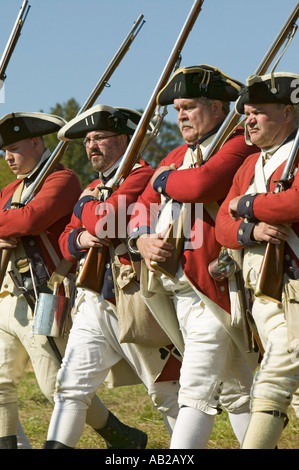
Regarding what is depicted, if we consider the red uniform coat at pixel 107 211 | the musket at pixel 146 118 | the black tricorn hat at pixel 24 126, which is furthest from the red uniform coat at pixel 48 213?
the musket at pixel 146 118

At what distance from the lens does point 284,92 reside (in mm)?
4727

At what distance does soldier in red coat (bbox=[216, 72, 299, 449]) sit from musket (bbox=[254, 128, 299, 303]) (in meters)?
0.02

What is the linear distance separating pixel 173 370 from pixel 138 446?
1203 millimetres

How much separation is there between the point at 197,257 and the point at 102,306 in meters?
0.88

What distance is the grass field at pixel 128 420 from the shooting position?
278 inches

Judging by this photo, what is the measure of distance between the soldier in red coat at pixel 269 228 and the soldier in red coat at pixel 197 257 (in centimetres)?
23

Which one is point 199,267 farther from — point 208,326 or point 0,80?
point 0,80

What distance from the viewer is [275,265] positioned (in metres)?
4.50

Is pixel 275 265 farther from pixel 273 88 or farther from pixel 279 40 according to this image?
pixel 279 40

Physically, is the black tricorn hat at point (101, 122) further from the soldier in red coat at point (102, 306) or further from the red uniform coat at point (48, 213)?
the red uniform coat at point (48, 213)

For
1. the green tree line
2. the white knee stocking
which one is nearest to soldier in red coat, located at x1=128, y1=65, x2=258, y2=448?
the white knee stocking

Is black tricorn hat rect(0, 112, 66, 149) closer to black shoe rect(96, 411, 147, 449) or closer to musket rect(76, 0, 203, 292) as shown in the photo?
musket rect(76, 0, 203, 292)

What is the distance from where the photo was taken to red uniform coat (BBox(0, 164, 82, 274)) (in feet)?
19.8
